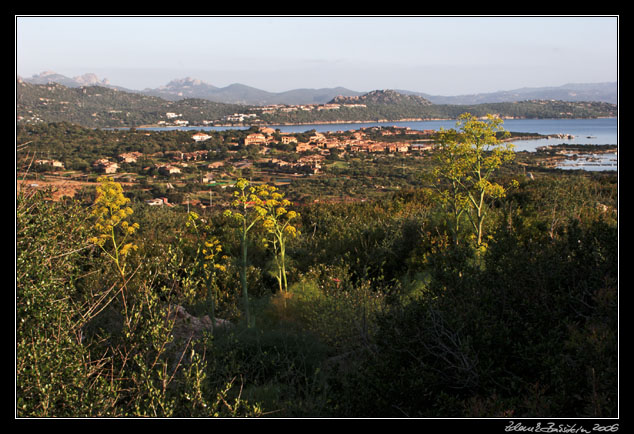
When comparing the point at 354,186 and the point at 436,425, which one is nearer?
the point at 436,425

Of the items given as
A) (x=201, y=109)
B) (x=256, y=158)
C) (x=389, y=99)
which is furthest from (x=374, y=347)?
(x=389, y=99)

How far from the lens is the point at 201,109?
338 ft

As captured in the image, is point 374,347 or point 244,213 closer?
point 374,347

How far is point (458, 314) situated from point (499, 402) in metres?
0.78

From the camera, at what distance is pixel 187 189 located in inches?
1367

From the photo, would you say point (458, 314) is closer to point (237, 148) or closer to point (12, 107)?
point (12, 107)

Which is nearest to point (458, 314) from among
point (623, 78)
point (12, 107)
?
point (623, 78)

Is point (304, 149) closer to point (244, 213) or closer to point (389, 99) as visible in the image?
point (244, 213)

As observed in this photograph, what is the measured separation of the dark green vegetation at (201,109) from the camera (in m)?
76.2

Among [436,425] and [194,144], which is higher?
[194,144]

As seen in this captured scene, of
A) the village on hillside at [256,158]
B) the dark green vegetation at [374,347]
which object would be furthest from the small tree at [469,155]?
the village on hillside at [256,158]

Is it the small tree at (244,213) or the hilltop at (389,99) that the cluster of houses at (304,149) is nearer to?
the hilltop at (389,99)

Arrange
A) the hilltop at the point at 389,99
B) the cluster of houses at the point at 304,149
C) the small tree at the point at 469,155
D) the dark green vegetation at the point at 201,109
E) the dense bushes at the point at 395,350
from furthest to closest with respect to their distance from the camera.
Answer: the hilltop at the point at 389,99
the dark green vegetation at the point at 201,109
the cluster of houses at the point at 304,149
the small tree at the point at 469,155
the dense bushes at the point at 395,350

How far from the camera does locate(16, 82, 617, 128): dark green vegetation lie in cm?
7625
